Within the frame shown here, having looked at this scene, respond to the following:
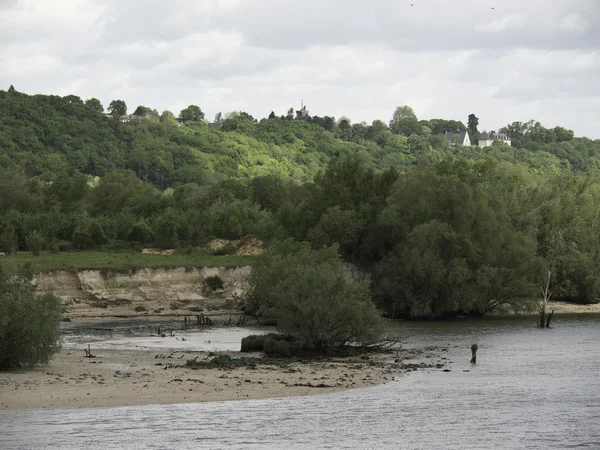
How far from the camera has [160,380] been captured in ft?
121

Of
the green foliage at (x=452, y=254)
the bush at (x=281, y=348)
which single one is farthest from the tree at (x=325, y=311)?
the green foliage at (x=452, y=254)

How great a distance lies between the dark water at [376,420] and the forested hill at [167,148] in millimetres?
92992

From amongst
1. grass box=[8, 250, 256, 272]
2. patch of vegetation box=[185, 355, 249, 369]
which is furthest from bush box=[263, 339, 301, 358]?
grass box=[8, 250, 256, 272]

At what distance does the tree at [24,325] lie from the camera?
36.2 meters

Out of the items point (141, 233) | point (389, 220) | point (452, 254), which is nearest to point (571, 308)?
point (452, 254)

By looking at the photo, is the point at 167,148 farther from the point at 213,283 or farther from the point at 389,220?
the point at 389,220

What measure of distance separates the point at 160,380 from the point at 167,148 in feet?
400

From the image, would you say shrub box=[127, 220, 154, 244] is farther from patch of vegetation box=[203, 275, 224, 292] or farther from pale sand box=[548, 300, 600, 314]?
pale sand box=[548, 300, 600, 314]

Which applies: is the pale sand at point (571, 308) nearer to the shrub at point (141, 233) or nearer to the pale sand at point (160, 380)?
the pale sand at point (160, 380)

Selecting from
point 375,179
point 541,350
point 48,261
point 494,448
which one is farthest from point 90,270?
point 494,448

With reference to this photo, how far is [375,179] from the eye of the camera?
3221 inches

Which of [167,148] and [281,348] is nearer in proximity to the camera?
[281,348]

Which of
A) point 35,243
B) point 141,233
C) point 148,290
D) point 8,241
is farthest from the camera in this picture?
point 141,233

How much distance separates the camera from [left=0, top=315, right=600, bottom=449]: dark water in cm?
2814
